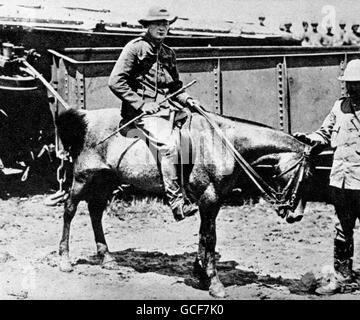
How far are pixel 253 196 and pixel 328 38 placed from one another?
6363 mm

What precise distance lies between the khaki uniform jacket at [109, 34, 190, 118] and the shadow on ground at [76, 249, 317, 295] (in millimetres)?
1824

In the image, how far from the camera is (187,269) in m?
7.28

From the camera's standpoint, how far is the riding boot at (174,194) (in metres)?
6.31

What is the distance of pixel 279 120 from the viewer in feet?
32.6

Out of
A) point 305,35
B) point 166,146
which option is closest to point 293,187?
point 166,146

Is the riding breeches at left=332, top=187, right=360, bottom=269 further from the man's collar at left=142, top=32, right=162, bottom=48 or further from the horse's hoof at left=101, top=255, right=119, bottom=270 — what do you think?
the horse's hoof at left=101, top=255, right=119, bottom=270

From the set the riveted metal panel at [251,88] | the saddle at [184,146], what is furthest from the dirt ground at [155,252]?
the riveted metal panel at [251,88]

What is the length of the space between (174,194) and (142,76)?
4.67 feet

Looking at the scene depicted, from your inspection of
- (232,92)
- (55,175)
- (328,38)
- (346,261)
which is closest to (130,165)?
(346,261)

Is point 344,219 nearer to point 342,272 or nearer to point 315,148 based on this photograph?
point 342,272

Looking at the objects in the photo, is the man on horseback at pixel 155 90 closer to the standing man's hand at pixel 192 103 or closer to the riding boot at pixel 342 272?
the standing man's hand at pixel 192 103

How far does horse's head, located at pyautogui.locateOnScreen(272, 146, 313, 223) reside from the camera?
6012mm

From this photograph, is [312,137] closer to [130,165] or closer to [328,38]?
[130,165]

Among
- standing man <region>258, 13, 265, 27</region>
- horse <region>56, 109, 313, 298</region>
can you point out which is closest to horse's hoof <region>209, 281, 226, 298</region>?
horse <region>56, 109, 313, 298</region>
